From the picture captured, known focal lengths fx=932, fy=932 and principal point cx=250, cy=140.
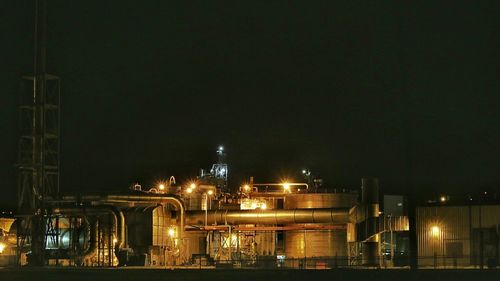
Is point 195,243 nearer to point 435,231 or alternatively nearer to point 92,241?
point 92,241

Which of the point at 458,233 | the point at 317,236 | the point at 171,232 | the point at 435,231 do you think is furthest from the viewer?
the point at 317,236

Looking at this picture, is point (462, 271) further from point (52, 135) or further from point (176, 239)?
point (52, 135)

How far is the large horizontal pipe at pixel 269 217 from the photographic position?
96500 mm

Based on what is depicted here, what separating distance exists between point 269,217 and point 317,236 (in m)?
7.39

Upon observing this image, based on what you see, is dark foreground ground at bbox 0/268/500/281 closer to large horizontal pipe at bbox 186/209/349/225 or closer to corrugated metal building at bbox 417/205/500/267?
corrugated metal building at bbox 417/205/500/267

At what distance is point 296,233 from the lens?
104312 mm

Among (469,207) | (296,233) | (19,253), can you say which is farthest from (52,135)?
(469,207)

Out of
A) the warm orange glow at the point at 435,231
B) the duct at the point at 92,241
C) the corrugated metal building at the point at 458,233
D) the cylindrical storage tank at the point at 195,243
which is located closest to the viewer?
the corrugated metal building at the point at 458,233

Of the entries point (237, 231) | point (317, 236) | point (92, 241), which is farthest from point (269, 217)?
point (92, 241)

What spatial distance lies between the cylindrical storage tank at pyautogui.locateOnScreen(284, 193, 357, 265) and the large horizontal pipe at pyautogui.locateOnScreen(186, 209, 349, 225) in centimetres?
480

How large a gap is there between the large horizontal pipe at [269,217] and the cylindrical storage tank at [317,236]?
4.80 metres

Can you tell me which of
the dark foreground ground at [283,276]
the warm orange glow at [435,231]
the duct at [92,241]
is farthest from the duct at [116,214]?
the warm orange glow at [435,231]

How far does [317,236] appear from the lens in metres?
103

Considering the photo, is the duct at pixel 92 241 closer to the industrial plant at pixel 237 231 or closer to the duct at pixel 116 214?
the industrial plant at pixel 237 231
